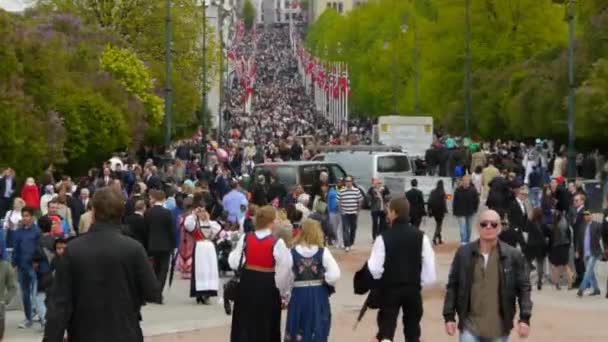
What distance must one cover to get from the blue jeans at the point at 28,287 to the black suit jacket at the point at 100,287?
Answer: 9999 millimetres

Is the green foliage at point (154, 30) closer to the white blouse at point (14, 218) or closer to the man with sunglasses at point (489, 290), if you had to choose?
the white blouse at point (14, 218)

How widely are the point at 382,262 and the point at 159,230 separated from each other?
8869 millimetres

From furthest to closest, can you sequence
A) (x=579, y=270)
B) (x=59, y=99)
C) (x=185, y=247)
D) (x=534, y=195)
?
(x=59, y=99)
(x=534, y=195)
(x=579, y=270)
(x=185, y=247)

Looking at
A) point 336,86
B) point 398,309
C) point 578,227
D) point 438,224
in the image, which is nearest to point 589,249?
point 578,227

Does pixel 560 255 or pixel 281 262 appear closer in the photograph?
pixel 281 262

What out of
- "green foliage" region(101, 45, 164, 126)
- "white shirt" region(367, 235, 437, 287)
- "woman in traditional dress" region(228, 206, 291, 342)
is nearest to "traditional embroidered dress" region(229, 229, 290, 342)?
"woman in traditional dress" region(228, 206, 291, 342)

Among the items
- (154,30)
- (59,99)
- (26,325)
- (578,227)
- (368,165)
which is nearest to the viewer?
(26,325)

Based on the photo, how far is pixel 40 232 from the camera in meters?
19.9

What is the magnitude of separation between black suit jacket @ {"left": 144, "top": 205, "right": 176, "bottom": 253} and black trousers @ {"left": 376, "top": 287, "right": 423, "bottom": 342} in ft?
27.9

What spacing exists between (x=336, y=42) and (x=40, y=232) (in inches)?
4892

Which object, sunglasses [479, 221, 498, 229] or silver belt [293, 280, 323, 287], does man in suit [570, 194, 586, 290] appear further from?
sunglasses [479, 221, 498, 229]

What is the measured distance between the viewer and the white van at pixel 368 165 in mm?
44594

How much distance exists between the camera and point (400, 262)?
1397cm

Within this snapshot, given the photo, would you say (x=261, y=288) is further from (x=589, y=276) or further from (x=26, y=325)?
(x=589, y=276)
